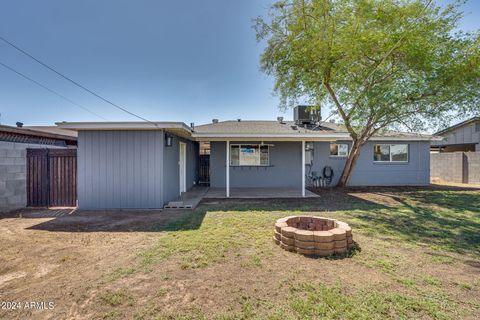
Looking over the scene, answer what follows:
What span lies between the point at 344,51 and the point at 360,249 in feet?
25.5

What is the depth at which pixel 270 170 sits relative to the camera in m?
10.8

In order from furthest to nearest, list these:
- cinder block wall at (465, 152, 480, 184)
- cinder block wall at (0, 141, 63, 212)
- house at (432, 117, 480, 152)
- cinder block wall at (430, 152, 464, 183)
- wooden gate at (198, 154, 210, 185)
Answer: house at (432, 117, 480, 152)
wooden gate at (198, 154, 210, 185)
cinder block wall at (430, 152, 464, 183)
cinder block wall at (465, 152, 480, 184)
cinder block wall at (0, 141, 63, 212)

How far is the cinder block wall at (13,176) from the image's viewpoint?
20.3ft

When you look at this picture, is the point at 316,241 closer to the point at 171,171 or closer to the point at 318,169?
the point at 171,171

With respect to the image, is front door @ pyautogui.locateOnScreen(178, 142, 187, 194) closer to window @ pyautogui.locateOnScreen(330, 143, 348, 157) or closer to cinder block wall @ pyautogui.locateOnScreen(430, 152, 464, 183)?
window @ pyautogui.locateOnScreen(330, 143, 348, 157)

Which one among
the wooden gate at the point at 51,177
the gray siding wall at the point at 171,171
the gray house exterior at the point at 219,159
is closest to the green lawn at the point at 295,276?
the gray siding wall at the point at 171,171

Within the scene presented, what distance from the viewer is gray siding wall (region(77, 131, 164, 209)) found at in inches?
256

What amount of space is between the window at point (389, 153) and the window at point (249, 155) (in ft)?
18.4

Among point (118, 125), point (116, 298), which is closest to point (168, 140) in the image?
point (118, 125)

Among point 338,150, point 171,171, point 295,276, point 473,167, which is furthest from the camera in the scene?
point 473,167

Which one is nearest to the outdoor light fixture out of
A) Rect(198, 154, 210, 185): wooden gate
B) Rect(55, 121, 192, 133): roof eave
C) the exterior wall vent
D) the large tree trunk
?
Rect(55, 121, 192, 133): roof eave

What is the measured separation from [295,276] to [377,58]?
9.38 m

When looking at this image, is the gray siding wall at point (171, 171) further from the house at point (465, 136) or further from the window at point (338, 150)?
the house at point (465, 136)

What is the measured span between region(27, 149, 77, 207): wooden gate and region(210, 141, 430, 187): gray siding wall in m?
5.40
